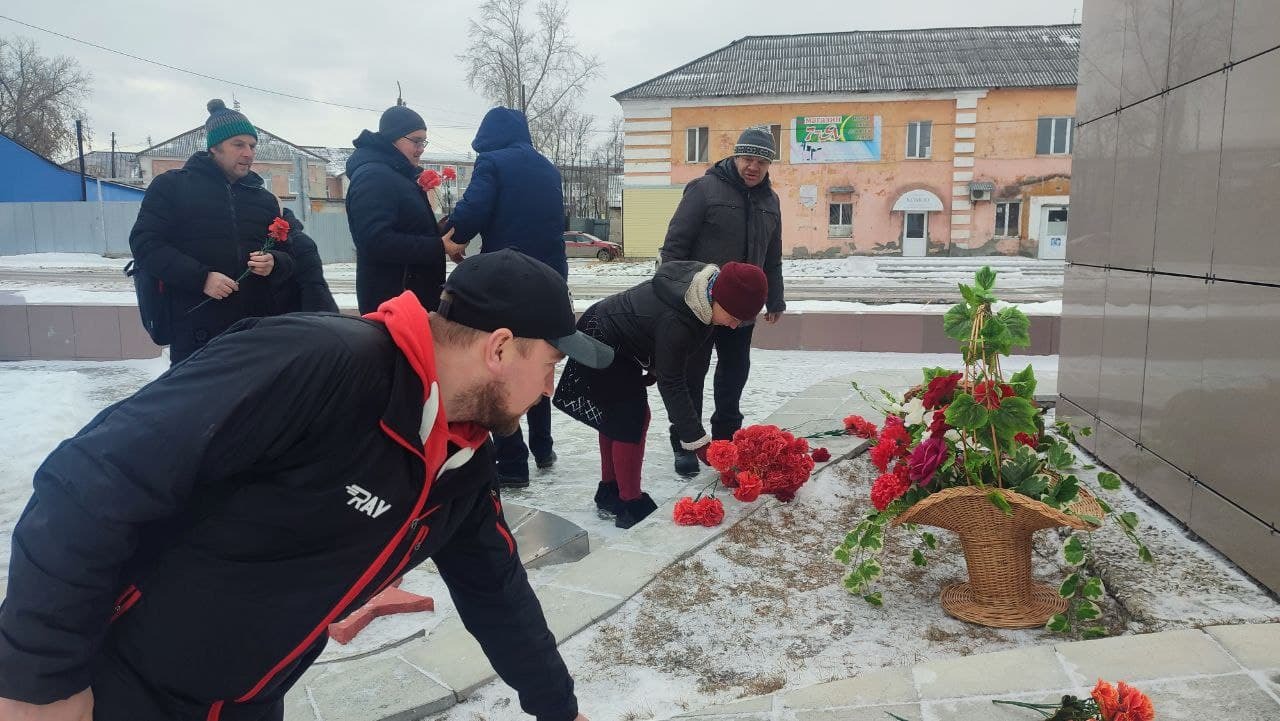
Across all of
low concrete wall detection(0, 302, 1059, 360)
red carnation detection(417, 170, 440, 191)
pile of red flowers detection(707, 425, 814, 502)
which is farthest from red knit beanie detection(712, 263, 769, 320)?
low concrete wall detection(0, 302, 1059, 360)

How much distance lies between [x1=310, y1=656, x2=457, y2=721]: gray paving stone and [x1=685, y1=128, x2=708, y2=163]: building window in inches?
1058

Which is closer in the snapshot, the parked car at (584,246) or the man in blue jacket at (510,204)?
the man in blue jacket at (510,204)

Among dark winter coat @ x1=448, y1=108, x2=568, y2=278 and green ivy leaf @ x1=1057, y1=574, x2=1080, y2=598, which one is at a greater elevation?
dark winter coat @ x1=448, y1=108, x2=568, y2=278

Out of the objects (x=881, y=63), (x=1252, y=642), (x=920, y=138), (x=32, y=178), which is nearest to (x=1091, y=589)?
(x=1252, y=642)

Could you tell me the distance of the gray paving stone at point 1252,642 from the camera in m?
2.40

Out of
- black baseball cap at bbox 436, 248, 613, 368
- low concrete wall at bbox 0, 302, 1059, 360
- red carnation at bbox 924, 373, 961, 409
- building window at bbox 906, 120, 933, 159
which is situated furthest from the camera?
building window at bbox 906, 120, 933, 159

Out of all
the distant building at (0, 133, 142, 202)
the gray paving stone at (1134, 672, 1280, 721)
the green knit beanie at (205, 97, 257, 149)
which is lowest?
the gray paving stone at (1134, 672, 1280, 721)

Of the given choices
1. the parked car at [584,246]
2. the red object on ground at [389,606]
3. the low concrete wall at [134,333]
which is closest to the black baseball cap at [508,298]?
the red object on ground at [389,606]

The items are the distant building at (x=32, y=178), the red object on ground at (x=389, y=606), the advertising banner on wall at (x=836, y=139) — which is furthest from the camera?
the distant building at (x=32, y=178)

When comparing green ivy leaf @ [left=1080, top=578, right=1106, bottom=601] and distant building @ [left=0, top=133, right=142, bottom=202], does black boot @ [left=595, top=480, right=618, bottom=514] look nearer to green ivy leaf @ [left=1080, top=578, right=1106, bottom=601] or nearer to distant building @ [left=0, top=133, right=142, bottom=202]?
green ivy leaf @ [left=1080, top=578, right=1106, bottom=601]

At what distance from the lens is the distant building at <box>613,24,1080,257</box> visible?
27.2 meters

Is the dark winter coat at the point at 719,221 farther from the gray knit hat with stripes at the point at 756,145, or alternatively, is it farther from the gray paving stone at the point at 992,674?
the gray paving stone at the point at 992,674

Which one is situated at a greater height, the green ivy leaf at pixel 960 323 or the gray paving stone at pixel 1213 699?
the green ivy leaf at pixel 960 323

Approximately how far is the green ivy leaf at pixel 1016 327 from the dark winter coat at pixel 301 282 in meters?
3.02
